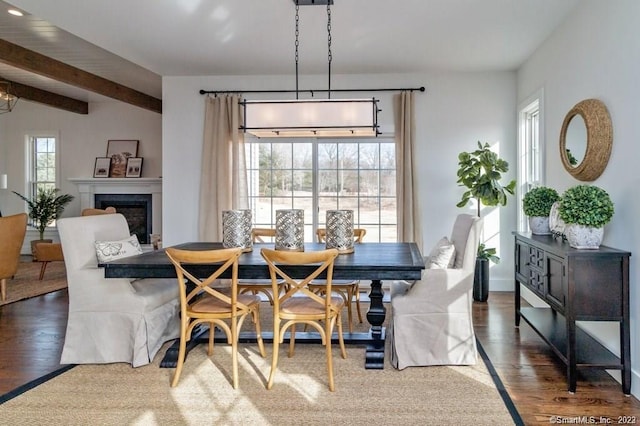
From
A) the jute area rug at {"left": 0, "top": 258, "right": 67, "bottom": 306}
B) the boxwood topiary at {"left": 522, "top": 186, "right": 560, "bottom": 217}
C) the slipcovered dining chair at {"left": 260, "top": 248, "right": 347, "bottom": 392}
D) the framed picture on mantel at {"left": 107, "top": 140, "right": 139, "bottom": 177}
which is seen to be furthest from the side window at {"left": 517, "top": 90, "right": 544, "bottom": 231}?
the framed picture on mantel at {"left": 107, "top": 140, "right": 139, "bottom": 177}

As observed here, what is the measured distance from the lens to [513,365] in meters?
3.21

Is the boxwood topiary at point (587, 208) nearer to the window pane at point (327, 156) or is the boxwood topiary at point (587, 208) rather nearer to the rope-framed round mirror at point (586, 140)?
the rope-framed round mirror at point (586, 140)

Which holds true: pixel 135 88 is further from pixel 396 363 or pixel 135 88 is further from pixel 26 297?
pixel 396 363

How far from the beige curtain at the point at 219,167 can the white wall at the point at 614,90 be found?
3.62 metres

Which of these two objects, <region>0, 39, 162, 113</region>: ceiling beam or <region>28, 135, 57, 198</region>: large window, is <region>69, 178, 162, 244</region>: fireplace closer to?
<region>28, 135, 57, 198</region>: large window

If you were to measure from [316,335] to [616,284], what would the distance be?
208cm

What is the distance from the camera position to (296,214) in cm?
345

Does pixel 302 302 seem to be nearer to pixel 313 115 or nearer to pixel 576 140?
pixel 313 115

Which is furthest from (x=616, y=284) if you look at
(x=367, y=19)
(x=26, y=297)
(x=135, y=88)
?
(x=135, y=88)

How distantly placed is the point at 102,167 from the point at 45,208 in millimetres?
1224

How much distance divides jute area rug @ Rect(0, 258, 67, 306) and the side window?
19.4 ft

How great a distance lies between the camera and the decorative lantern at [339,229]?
3.42 meters

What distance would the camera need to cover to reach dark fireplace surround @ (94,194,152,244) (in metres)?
8.59

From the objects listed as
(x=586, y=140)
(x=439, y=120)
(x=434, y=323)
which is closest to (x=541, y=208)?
(x=586, y=140)
